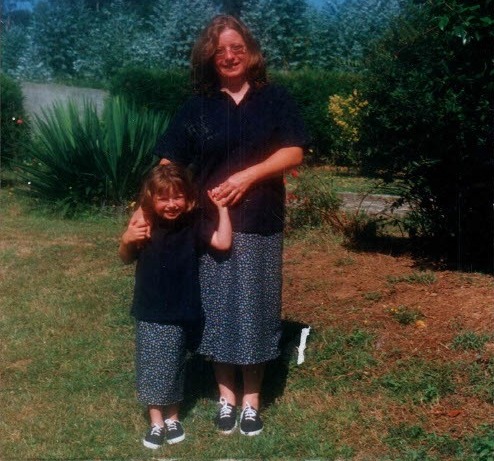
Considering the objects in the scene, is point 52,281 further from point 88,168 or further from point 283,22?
point 283,22

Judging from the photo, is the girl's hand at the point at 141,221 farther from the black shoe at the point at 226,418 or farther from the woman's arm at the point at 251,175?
the black shoe at the point at 226,418

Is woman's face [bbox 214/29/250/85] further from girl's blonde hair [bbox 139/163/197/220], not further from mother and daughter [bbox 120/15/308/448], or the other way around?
girl's blonde hair [bbox 139/163/197/220]

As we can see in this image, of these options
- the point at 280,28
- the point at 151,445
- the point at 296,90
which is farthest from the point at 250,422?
the point at 280,28

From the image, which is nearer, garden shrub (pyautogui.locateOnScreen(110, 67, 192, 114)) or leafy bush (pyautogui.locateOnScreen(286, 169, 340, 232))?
leafy bush (pyautogui.locateOnScreen(286, 169, 340, 232))

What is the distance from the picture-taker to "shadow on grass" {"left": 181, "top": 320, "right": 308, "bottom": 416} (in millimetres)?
4488

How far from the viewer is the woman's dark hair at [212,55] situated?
12.4 ft

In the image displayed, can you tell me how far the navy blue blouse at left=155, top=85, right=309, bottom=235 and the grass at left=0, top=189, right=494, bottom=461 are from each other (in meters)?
1.04

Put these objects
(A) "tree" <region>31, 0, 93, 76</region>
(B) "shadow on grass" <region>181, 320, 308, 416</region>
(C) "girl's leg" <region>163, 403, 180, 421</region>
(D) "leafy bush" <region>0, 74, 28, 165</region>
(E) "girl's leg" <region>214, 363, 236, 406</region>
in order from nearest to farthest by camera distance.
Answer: (C) "girl's leg" <region>163, 403, 180, 421</region>
(E) "girl's leg" <region>214, 363, 236, 406</region>
(B) "shadow on grass" <region>181, 320, 308, 416</region>
(D) "leafy bush" <region>0, 74, 28, 165</region>
(A) "tree" <region>31, 0, 93, 76</region>

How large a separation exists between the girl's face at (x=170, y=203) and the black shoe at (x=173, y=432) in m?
1.02

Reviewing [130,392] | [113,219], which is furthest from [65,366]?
[113,219]

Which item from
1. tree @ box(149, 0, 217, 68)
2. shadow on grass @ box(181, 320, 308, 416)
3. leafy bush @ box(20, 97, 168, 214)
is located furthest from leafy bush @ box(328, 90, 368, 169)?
shadow on grass @ box(181, 320, 308, 416)

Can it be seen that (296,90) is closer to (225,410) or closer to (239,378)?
(239,378)

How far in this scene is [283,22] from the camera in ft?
55.0

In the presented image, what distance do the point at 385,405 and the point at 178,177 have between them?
159 cm
